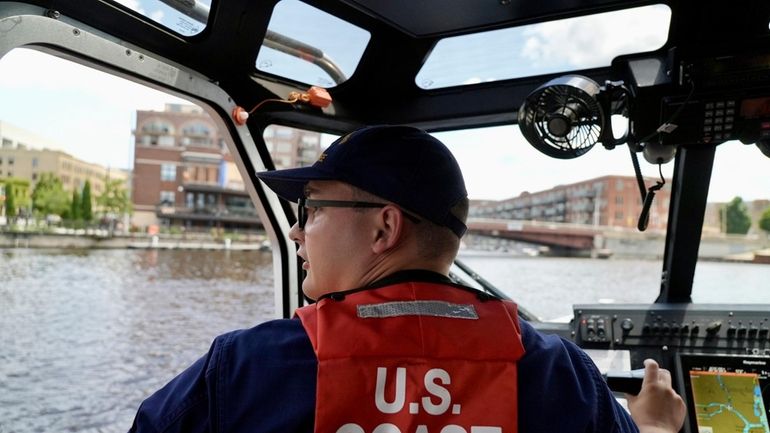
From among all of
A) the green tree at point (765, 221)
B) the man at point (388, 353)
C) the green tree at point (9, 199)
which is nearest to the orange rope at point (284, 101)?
the man at point (388, 353)

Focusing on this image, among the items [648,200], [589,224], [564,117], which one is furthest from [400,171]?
[589,224]

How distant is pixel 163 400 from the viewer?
2.53 feet

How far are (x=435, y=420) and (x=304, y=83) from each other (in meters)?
2.09

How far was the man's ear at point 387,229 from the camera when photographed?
922mm

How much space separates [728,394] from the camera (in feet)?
6.98

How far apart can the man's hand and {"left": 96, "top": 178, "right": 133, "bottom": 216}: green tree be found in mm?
11353

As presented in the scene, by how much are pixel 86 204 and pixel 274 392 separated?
10456mm

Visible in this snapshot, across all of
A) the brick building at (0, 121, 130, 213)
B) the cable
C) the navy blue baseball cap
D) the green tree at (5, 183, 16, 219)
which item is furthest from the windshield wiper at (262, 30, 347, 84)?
the green tree at (5, 183, 16, 219)

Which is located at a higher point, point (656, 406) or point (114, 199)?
point (114, 199)

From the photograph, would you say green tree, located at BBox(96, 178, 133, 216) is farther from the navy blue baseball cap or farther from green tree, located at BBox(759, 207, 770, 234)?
the navy blue baseball cap

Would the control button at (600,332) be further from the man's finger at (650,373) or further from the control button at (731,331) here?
the man's finger at (650,373)

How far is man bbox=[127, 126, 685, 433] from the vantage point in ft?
2.45

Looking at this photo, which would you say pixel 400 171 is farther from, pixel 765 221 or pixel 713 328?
pixel 765 221

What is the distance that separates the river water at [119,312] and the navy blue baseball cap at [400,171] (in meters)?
2.14
